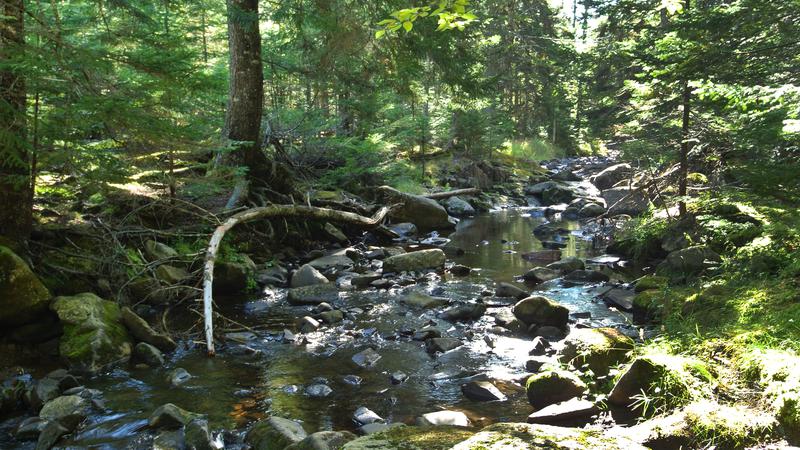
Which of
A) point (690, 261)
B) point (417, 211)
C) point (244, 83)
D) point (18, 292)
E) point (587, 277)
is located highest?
point (244, 83)

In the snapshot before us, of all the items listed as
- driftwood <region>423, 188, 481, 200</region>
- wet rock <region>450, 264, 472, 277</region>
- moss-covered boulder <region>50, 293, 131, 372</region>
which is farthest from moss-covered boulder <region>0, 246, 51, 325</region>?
driftwood <region>423, 188, 481, 200</region>

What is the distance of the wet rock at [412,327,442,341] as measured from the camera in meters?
7.25

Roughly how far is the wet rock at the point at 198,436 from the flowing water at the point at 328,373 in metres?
0.20

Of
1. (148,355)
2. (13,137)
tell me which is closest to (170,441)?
(148,355)

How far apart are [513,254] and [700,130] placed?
4737 mm

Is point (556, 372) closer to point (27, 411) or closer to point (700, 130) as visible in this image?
point (27, 411)

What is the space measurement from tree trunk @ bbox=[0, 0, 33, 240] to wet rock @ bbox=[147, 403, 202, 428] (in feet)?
9.54

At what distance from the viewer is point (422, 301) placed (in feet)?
28.6

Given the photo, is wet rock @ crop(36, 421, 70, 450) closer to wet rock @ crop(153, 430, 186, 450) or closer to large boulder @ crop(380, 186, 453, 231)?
wet rock @ crop(153, 430, 186, 450)

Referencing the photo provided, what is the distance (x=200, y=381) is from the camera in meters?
5.68

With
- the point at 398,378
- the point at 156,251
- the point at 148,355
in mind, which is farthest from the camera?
the point at 156,251

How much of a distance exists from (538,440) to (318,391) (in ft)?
9.28

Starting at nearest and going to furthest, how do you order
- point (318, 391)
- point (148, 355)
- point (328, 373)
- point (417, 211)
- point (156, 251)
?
point (318, 391) < point (328, 373) < point (148, 355) < point (156, 251) < point (417, 211)

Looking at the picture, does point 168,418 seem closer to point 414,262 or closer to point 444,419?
point 444,419
